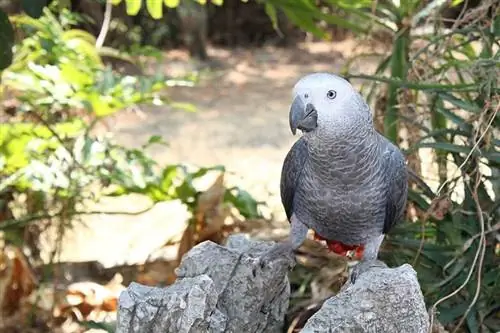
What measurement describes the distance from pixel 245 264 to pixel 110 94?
0.71m

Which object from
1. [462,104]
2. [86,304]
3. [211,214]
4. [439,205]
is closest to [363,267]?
[439,205]

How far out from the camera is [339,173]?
31.4 inches

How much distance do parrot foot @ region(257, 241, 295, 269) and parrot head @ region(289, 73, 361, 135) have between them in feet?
0.57

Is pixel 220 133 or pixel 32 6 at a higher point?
pixel 32 6

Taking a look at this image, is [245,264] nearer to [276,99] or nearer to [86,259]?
[86,259]

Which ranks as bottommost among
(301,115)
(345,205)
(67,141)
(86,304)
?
(86,304)

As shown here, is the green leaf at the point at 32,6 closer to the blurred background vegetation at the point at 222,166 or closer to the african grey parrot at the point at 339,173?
the blurred background vegetation at the point at 222,166

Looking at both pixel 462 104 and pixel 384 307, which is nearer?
pixel 384 307

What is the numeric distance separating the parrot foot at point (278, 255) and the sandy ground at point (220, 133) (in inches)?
22.8

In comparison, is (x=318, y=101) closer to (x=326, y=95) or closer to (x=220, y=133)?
(x=326, y=95)

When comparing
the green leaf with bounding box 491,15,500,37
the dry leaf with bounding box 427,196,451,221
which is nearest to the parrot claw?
the dry leaf with bounding box 427,196,451,221

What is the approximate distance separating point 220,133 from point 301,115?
2.70 metres

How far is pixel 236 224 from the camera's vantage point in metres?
1.55

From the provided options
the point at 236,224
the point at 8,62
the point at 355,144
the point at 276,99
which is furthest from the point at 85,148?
the point at 276,99
